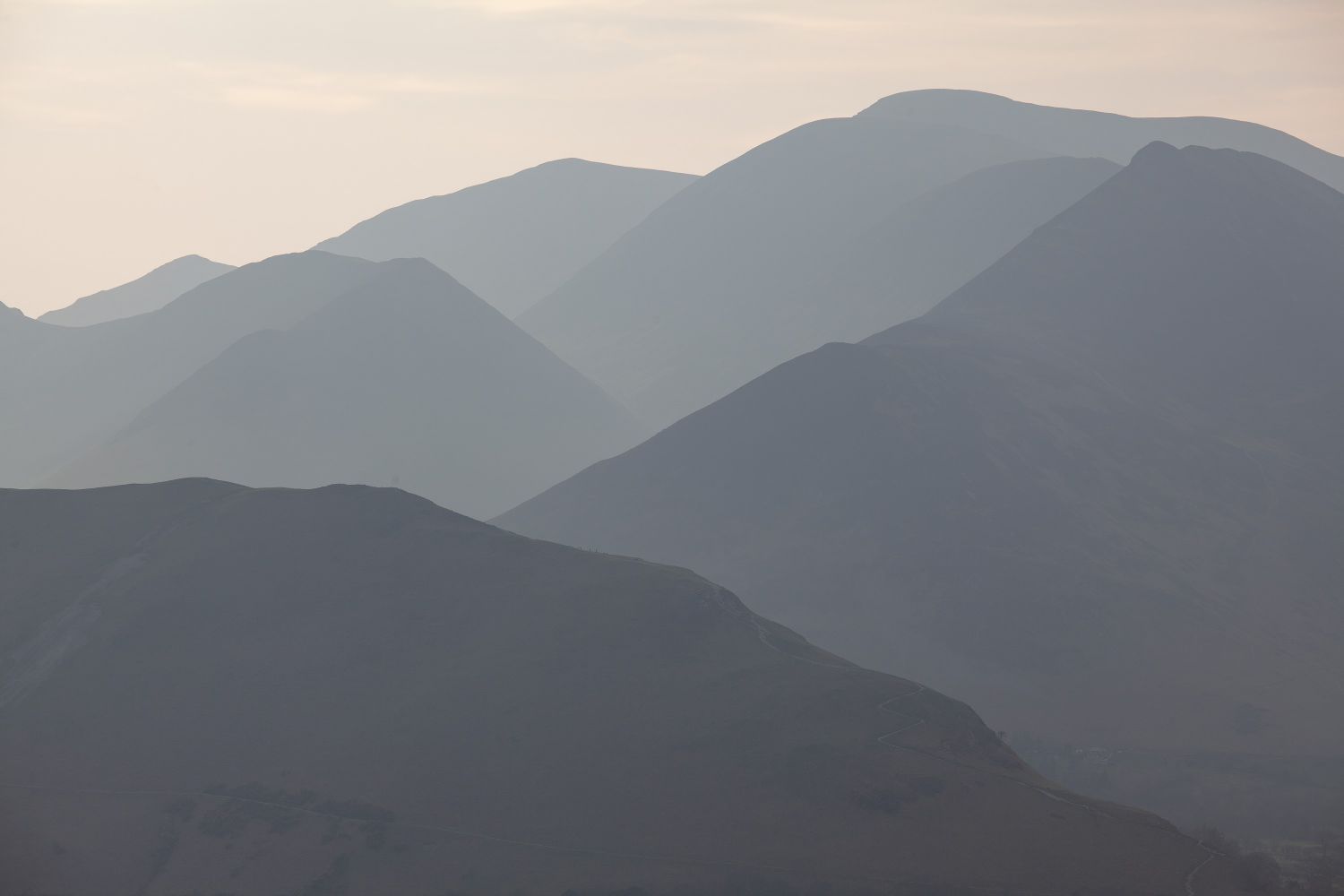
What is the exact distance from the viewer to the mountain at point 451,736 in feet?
259

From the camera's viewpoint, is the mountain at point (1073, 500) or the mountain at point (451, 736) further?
the mountain at point (1073, 500)

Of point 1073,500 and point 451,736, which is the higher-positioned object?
point 1073,500

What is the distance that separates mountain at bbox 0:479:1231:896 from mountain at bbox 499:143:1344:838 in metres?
33.1

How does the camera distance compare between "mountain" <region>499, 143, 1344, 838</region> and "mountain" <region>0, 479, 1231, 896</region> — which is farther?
"mountain" <region>499, 143, 1344, 838</region>

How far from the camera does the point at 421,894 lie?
78500mm

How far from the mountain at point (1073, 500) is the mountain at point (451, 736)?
33.1 meters

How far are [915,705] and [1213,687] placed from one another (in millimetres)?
47221

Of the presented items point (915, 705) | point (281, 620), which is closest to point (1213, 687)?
point (915, 705)

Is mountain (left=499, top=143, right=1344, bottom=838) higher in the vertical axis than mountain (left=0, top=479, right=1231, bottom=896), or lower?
higher

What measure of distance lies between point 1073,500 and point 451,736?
85.2 metres

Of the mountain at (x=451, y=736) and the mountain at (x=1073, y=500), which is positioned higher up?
the mountain at (x=1073, y=500)

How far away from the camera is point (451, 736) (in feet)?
300

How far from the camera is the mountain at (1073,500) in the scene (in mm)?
130875

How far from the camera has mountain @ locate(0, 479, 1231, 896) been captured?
79000 millimetres
